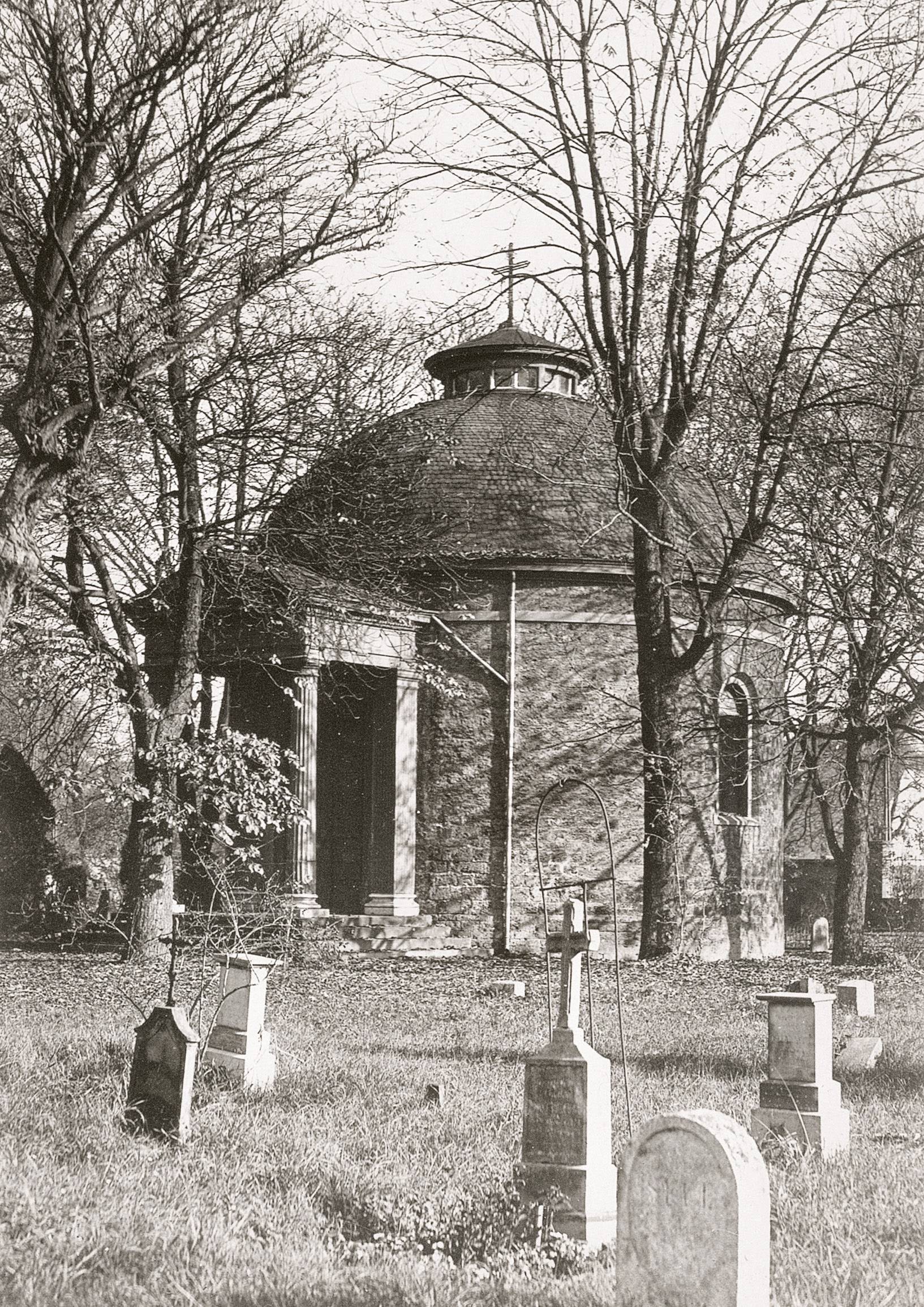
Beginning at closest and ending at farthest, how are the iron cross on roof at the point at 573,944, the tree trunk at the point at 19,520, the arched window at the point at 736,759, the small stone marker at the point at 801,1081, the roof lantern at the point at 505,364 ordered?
the iron cross on roof at the point at 573,944 → the small stone marker at the point at 801,1081 → the tree trunk at the point at 19,520 → the arched window at the point at 736,759 → the roof lantern at the point at 505,364

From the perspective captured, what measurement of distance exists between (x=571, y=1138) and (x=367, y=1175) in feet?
3.34

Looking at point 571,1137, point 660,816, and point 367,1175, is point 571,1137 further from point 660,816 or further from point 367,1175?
point 660,816

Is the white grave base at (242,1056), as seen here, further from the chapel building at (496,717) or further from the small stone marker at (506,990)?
the chapel building at (496,717)

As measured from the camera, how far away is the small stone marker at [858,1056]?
33.0ft

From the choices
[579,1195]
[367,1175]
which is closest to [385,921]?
[367,1175]

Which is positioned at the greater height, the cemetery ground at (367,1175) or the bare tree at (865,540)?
the bare tree at (865,540)

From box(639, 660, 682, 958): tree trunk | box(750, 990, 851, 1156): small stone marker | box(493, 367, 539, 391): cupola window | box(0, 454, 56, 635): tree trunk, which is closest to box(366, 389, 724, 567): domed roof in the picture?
box(493, 367, 539, 391): cupola window

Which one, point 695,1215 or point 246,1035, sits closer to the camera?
point 695,1215

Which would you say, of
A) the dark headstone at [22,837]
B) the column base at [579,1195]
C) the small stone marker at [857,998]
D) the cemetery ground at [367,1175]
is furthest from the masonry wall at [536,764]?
the column base at [579,1195]

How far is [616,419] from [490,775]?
719 centimetres

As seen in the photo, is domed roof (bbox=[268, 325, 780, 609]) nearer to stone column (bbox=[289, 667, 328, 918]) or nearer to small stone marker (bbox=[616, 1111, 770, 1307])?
stone column (bbox=[289, 667, 328, 918])

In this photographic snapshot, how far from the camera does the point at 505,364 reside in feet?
86.9

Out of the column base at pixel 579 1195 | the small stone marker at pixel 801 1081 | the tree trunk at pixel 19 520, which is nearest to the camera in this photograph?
the column base at pixel 579 1195

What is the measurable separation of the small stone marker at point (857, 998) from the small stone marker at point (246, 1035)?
253 inches
